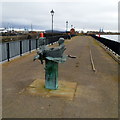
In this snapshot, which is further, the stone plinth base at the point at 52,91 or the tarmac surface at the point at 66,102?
the stone plinth base at the point at 52,91

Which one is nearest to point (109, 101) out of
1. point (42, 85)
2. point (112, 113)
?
point (112, 113)

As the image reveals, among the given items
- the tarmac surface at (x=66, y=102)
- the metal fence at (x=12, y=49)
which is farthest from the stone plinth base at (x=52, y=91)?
the metal fence at (x=12, y=49)

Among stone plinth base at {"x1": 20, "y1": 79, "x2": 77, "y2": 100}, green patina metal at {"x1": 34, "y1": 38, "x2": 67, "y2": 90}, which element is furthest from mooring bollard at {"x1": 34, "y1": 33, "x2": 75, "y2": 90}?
stone plinth base at {"x1": 20, "y1": 79, "x2": 77, "y2": 100}

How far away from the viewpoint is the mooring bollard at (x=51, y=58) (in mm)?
5488

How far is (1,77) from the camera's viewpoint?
7219mm

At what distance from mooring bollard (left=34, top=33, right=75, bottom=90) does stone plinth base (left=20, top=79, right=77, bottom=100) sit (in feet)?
0.90

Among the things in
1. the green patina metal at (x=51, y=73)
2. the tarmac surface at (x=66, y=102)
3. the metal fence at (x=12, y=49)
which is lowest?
the tarmac surface at (x=66, y=102)

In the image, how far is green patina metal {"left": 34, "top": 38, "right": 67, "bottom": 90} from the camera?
5487 mm

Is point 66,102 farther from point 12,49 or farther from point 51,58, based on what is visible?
point 12,49

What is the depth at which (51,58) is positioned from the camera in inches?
215

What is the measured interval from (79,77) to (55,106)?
3.23 meters

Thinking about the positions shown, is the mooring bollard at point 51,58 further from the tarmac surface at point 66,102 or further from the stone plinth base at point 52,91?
the tarmac surface at point 66,102

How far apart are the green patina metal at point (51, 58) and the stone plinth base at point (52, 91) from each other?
28 cm

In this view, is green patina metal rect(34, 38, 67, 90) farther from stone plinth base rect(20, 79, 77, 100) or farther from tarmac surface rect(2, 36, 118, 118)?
tarmac surface rect(2, 36, 118, 118)
